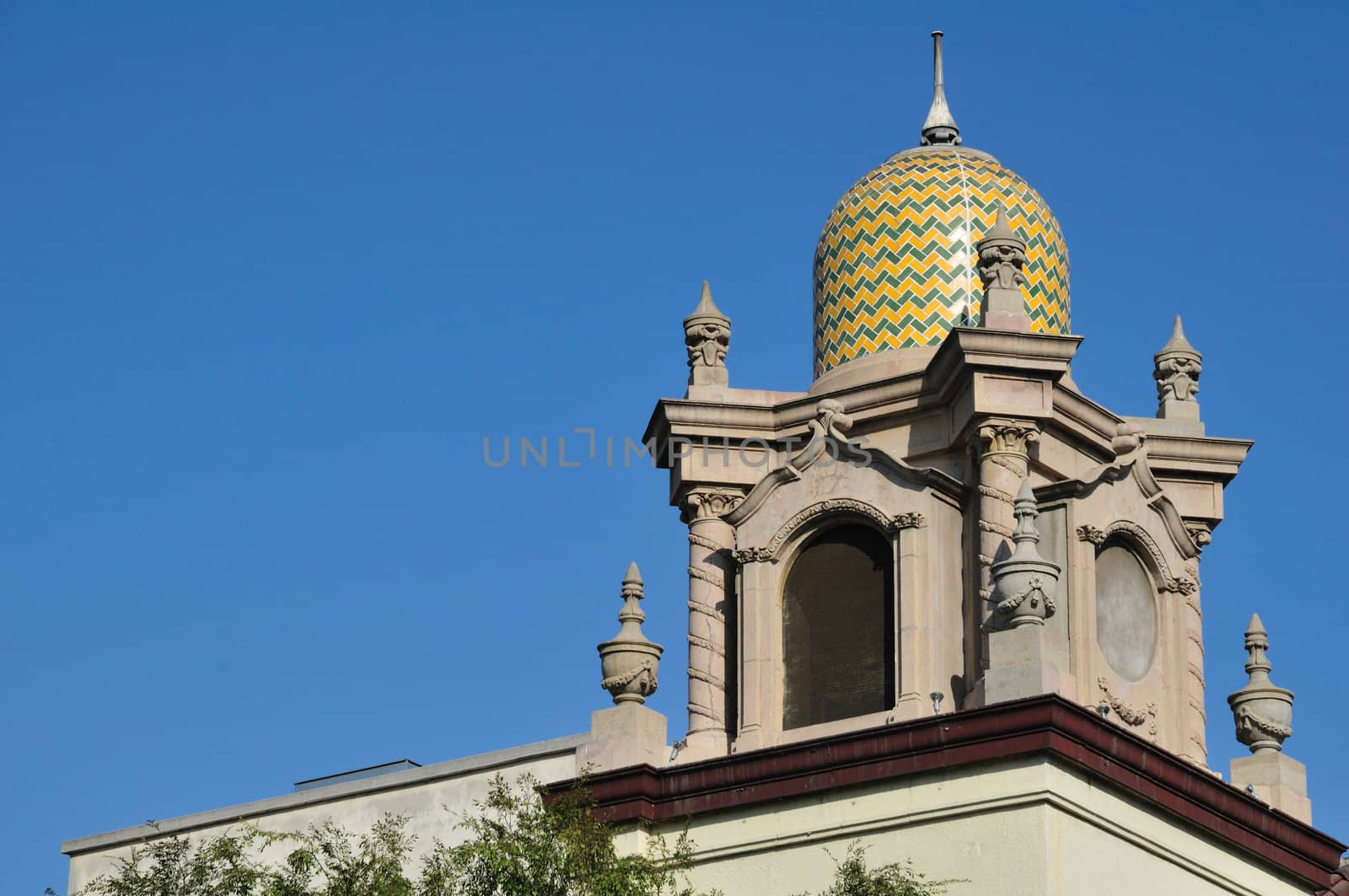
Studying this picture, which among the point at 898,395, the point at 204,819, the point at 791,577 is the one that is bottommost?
the point at 204,819

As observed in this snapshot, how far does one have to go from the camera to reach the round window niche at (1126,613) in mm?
31339

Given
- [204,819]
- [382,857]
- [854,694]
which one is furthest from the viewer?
[204,819]

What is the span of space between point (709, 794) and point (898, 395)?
17.2 ft

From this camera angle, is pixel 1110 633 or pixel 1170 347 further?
pixel 1170 347

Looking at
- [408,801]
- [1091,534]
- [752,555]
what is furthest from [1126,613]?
[408,801]

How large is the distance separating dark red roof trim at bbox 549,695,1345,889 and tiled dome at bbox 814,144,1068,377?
5.81 metres

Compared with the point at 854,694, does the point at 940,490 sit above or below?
above

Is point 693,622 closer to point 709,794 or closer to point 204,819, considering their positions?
point 709,794

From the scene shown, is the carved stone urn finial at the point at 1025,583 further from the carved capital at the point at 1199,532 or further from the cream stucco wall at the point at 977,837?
the carved capital at the point at 1199,532

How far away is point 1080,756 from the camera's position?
28.4 meters

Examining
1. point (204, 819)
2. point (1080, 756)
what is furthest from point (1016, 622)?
point (204, 819)

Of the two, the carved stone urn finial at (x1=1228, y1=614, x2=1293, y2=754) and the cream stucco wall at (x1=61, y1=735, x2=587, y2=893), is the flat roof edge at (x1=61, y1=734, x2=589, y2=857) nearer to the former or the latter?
the cream stucco wall at (x1=61, y1=735, x2=587, y2=893)

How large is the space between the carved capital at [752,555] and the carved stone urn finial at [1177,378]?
5.25 m

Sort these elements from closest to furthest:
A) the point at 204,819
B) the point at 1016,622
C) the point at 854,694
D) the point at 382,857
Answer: the point at 382,857 < the point at 1016,622 < the point at 854,694 < the point at 204,819
